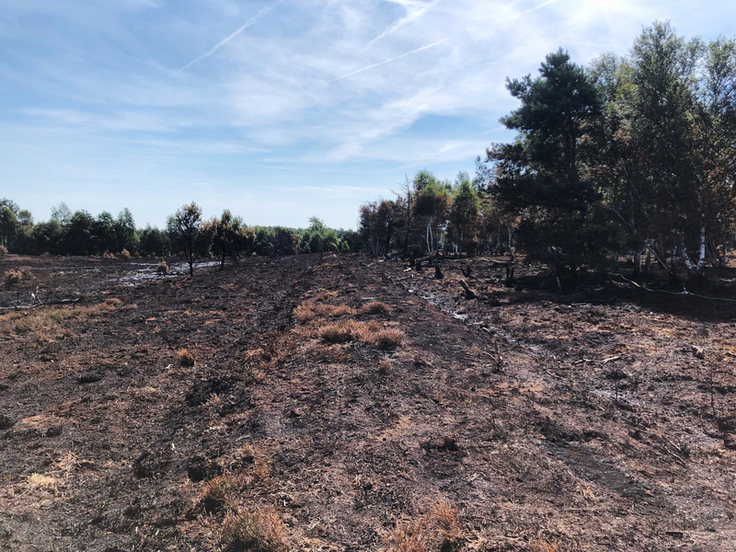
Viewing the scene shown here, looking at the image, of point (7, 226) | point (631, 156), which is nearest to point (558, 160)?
point (631, 156)

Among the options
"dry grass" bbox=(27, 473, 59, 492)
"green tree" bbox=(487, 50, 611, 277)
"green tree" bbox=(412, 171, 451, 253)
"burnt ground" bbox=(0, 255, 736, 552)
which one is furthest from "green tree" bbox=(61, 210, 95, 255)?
"dry grass" bbox=(27, 473, 59, 492)

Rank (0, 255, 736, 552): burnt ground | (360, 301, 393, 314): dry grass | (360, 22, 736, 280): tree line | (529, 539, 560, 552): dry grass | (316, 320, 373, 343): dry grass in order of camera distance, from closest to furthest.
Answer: (529, 539, 560, 552): dry grass
(0, 255, 736, 552): burnt ground
(316, 320, 373, 343): dry grass
(360, 301, 393, 314): dry grass
(360, 22, 736, 280): tree line

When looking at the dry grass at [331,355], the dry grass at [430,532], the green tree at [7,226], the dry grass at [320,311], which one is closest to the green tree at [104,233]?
the green tree at [7,226]

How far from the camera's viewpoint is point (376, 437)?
19.8 ft

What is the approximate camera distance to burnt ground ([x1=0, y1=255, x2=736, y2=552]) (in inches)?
159

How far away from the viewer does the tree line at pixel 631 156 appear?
687 inches

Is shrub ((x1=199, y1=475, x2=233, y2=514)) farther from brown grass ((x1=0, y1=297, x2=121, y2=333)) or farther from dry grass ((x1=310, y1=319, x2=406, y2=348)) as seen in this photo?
brown grass ((x1=0, y1=297, x2=121, y2=333))

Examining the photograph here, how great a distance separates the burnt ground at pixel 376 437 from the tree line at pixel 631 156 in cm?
690

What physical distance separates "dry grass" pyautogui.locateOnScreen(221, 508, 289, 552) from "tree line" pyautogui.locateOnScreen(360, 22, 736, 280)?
20067 mm

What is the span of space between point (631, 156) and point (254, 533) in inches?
984

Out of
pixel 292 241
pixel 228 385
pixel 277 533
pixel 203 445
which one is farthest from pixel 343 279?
pixel 292 241

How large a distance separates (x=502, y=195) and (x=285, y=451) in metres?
21.1

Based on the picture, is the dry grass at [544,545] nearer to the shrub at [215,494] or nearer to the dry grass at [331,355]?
the shrub at [215,494]

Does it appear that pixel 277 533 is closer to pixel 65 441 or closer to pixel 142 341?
pixel 65 441
